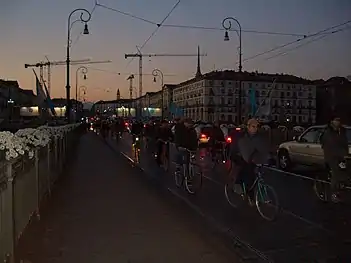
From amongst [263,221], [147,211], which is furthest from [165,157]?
[263,221]

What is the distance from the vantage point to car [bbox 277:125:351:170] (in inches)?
710

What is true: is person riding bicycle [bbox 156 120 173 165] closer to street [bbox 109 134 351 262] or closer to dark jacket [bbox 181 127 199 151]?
dark jacket [bbox 181 127 199 151]

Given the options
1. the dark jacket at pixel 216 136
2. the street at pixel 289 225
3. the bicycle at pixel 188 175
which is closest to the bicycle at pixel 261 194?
the street at pixel 289 225

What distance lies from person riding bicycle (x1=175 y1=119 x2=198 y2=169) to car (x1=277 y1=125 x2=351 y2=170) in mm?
5409

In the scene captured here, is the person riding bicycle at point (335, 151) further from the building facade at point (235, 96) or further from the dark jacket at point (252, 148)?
the building facade at point (235, 96)

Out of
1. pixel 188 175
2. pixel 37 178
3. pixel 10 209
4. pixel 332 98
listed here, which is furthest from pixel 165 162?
pixel 332 98

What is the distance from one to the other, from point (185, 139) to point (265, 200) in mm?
4754

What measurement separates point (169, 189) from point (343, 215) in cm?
471

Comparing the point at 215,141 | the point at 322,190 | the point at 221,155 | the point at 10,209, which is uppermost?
the point at 10,209

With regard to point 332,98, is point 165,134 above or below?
below

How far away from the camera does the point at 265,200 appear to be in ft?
31.1

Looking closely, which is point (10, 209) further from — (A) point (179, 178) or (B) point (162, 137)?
(B) point (162, 137)

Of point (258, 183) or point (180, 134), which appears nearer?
point (258, 183)

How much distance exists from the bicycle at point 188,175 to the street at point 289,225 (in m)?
0.21
